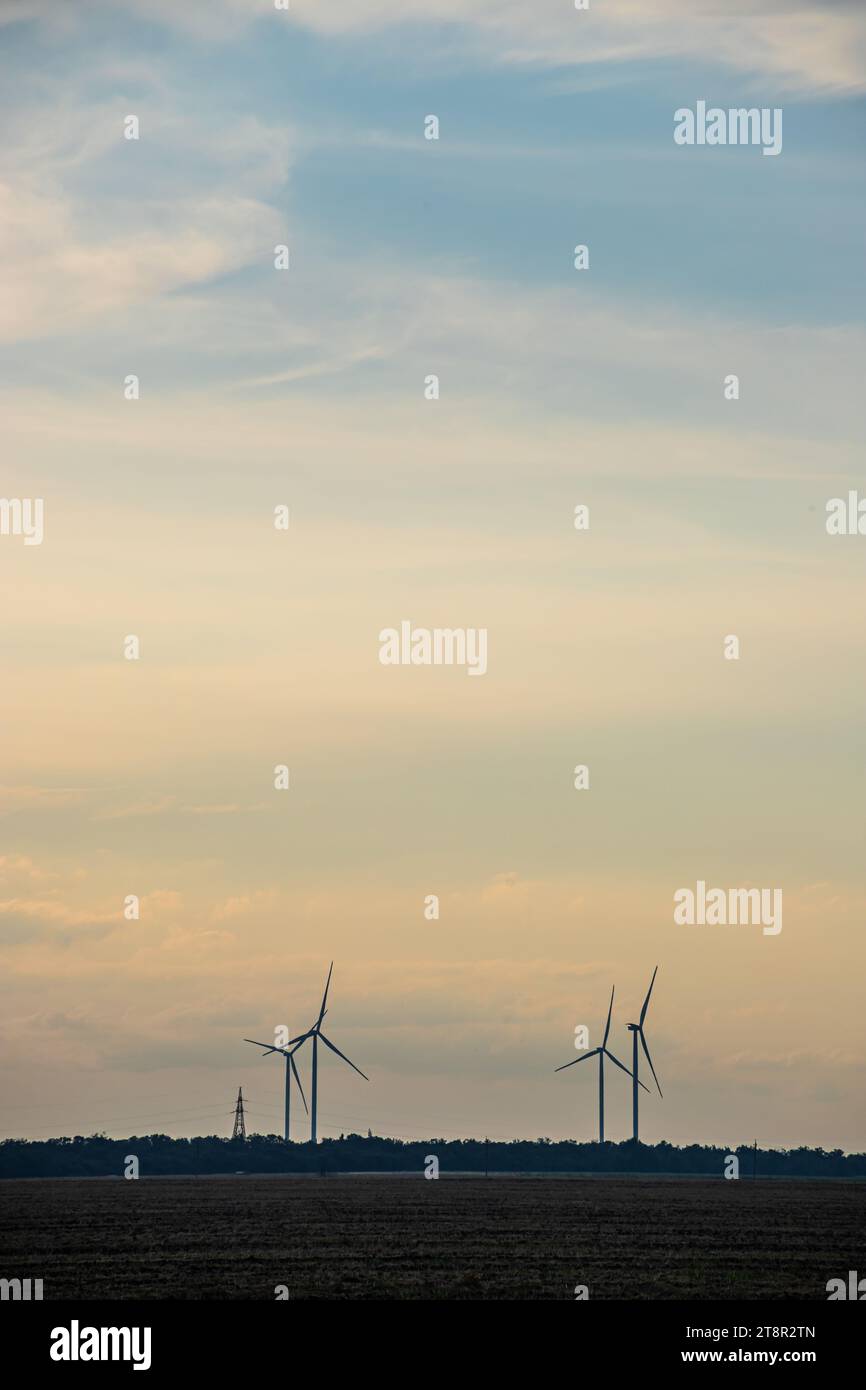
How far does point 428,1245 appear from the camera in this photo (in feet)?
252

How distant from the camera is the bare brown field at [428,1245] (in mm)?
59312

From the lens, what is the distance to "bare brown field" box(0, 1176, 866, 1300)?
195ft

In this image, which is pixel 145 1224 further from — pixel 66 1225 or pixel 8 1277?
pixel 8 1277

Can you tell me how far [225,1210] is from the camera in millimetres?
109000
